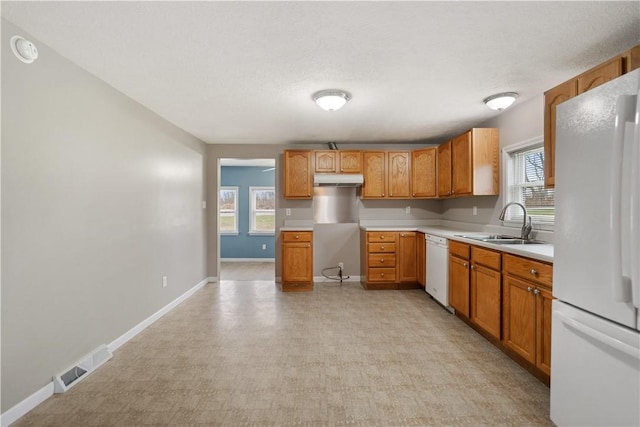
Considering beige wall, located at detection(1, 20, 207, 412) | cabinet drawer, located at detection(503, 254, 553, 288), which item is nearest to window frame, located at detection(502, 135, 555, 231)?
cabinet drawer, located at detection(503, 254, 553, 288)

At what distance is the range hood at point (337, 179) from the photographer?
15.2 feet

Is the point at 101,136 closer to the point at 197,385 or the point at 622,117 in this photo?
the point at 197,385

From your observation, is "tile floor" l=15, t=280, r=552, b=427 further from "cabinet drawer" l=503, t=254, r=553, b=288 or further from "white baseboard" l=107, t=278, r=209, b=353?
"cabinet drawer" l=503, t=254, r=553, b=288

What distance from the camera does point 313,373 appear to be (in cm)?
219

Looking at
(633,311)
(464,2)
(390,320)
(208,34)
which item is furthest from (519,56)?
(390,320)

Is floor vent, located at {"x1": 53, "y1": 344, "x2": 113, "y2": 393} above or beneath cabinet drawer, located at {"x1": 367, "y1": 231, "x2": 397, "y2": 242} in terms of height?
beneath

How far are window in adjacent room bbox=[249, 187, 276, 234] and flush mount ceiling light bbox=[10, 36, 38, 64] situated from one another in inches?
215

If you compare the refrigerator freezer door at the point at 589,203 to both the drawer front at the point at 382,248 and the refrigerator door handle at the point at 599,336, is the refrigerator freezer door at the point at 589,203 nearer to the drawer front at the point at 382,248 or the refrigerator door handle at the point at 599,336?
the refrigerator door handle at the point at 599,336

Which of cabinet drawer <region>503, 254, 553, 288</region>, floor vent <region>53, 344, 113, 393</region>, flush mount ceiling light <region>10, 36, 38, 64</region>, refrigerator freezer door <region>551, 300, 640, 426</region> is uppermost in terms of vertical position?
flush mount ceiling light <region>10, 36, 38, 64</region>

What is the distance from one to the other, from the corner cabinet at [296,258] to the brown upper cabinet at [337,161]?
3.55 feet

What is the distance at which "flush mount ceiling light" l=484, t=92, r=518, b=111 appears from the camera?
2834mm

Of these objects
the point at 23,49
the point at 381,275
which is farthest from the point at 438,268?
the point at 23,49

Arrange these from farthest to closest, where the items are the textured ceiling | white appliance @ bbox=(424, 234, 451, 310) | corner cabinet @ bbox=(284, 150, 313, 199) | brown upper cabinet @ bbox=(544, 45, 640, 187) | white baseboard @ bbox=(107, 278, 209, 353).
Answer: corner cabinet @ bbox=(284, 150, 313, 199) → white appliance @ bbox=(424, 234, 451, 310) → white baseboard @ bbox=(107, 278, 209, 353) → brown upper cabinet @ bbox=(544, 45, 640, 187) → the textured ceiling

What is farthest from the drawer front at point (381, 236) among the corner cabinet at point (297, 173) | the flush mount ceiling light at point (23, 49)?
the flush mount ceiling light at point (23, 49)
